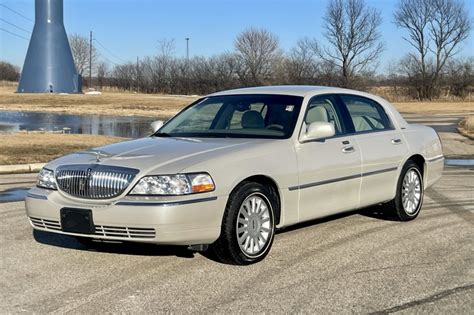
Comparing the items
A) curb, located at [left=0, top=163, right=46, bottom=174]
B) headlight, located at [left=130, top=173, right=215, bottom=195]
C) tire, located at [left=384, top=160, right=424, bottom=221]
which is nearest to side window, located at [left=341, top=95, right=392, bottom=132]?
tire, located at [left=384, top=160, right=424, bottom=221]

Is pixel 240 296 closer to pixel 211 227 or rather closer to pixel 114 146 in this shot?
pixel 211 227

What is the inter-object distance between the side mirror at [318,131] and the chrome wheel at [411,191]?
177cm

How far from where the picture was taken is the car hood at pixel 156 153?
5.25 m

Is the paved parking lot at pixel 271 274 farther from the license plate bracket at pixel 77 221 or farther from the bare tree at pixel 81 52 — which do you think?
the bare tree at pixel 81 52

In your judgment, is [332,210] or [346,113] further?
[346,113]

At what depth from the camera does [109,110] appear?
1727 inches

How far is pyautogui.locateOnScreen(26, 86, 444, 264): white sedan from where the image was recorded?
16.9 ft

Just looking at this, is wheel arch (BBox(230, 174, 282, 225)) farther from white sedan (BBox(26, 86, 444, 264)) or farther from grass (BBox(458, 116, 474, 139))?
grass (BBox(458, 116, 474, 139))

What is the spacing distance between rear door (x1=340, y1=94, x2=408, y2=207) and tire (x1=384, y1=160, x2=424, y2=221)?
0.14m

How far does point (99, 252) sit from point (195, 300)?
1746mm

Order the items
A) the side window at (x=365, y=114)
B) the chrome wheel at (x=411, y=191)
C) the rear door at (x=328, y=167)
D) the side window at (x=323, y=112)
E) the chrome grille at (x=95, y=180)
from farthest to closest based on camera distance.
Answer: the chrome wheel at (x=411, y=191) < the side window at (x=365, y=114) < the side window at (x=323, y=112) < the rear door at (x=328, y=167) < the chrome grille at (x=95, y=180)

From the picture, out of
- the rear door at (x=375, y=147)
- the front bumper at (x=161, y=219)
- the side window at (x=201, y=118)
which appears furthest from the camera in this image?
the rear door at (x=375, y=147)

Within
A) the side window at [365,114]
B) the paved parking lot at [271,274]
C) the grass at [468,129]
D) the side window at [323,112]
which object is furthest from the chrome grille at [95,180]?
the grass at [468,129]

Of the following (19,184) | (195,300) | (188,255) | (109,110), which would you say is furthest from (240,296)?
(109,110)
